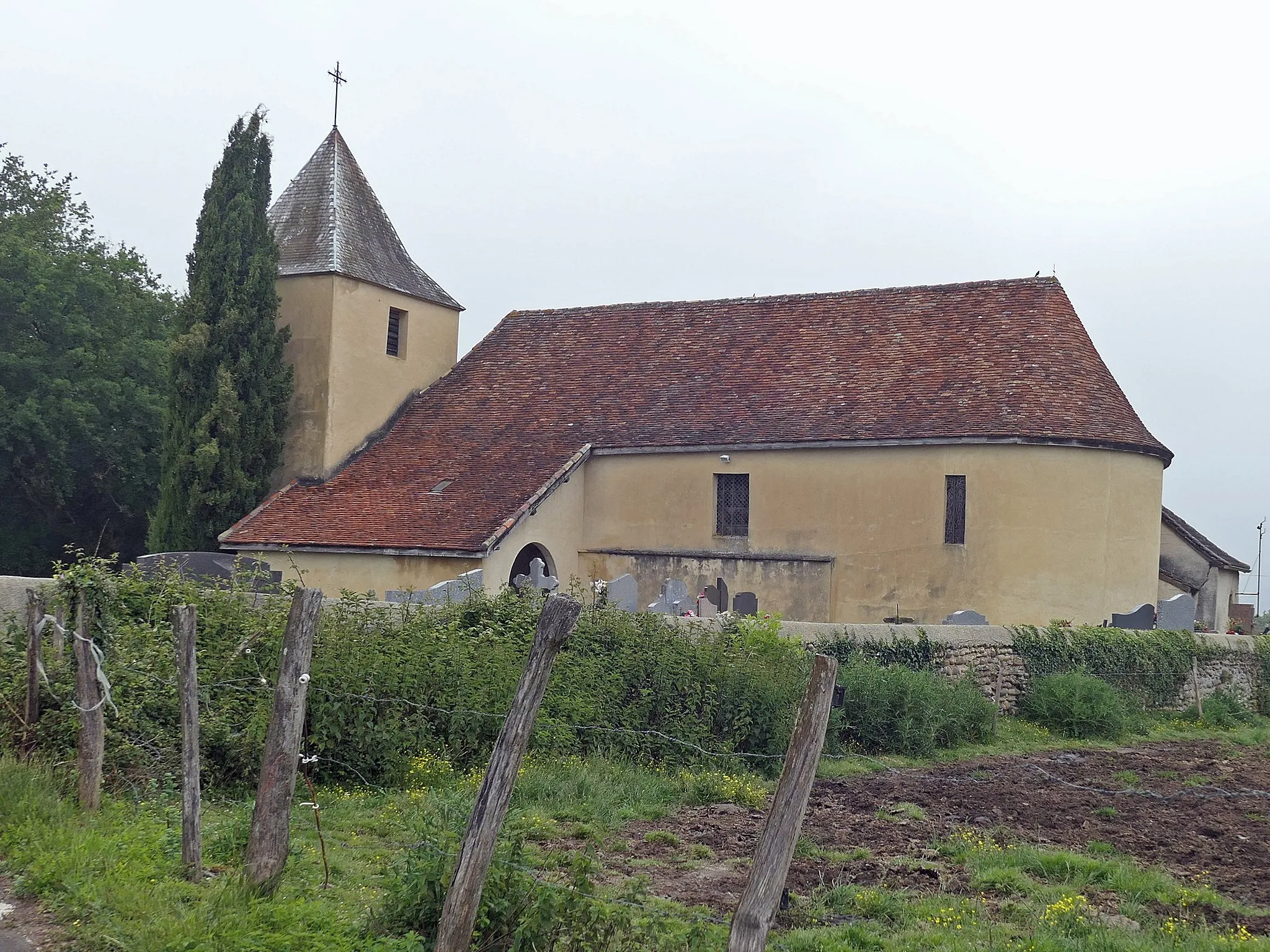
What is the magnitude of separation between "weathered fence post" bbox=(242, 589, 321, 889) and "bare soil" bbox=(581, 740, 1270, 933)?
2868 mm

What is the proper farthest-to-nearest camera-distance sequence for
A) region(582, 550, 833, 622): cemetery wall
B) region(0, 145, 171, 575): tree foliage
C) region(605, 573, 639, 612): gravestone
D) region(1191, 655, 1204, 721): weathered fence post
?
region(0, 145, 171, 575): tree foliage, region(582, 550, 833, 622): cemetery wall, region(1191, 655, 1204, 721): weathered fence post, region(605, 573, 639, 612): gravestone

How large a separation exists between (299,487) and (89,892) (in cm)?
2445

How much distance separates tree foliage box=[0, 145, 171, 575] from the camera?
39.4m

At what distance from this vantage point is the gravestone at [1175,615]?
2688 centimetres

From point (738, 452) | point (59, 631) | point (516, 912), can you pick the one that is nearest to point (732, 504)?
point (738, 452)

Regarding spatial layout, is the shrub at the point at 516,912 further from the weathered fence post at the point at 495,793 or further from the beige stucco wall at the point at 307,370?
the beige stucco wall at the point at 307,370

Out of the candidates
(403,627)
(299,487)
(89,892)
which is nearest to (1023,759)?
(403,627)

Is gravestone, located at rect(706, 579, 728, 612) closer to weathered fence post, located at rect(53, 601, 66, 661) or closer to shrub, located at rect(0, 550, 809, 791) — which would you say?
shrub, located at rect(0, 550, 809, 791)

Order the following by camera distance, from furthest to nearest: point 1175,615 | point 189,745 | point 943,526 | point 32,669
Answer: point 943,526 < point 1175,615 < point 32,669 < point 189,745

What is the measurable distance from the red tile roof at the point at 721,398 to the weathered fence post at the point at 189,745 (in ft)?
56.8

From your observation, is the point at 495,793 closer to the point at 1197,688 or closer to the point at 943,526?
the point at 1197,688

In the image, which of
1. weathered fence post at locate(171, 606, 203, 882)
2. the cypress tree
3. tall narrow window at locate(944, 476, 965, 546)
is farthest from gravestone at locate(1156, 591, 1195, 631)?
weathered fence post at locate(171, 606, 203, 882)

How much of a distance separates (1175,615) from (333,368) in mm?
20115

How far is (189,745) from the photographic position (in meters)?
8.32
